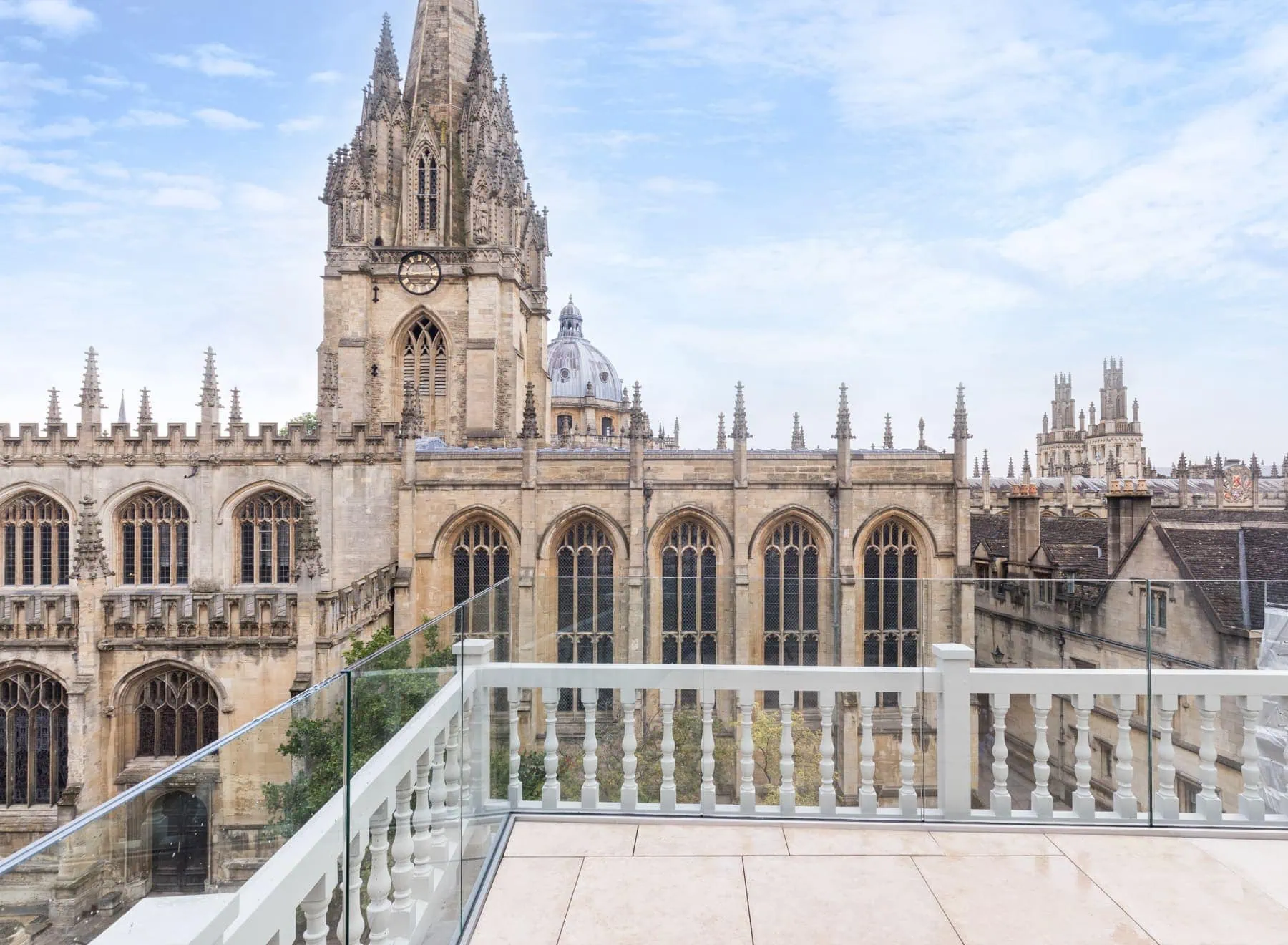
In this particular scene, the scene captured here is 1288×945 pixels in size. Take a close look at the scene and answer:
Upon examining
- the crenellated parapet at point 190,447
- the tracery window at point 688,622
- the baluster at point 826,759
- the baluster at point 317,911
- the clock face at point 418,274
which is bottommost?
the baluster at point 826,759

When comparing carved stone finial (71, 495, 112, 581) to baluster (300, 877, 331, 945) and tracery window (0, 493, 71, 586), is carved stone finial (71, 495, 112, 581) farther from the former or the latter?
baluster (300, 877, 331, 945)

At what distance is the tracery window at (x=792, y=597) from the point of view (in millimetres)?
6961

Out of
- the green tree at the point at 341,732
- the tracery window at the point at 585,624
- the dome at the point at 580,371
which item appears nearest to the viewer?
the green tree at the point at 341,732

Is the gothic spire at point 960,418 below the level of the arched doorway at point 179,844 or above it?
above

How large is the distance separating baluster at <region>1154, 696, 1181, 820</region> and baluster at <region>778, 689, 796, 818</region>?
8.38ft

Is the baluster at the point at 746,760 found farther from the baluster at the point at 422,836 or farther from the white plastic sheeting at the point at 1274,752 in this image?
the white plastic sheeting at the point at 1274,752

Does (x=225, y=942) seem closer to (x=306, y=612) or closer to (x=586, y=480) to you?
(x=306, y=612)

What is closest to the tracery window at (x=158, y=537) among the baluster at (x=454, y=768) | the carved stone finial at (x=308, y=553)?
the carved stone finial at (x=308, y=553)

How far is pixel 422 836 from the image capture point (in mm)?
3914

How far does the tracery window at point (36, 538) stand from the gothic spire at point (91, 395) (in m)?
2.58

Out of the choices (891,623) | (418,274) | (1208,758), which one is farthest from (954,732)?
(418,274)

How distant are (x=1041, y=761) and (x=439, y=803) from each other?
430cm

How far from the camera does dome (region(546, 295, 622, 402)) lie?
6056cm

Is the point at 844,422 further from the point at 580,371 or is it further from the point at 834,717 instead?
the point at 580,371
